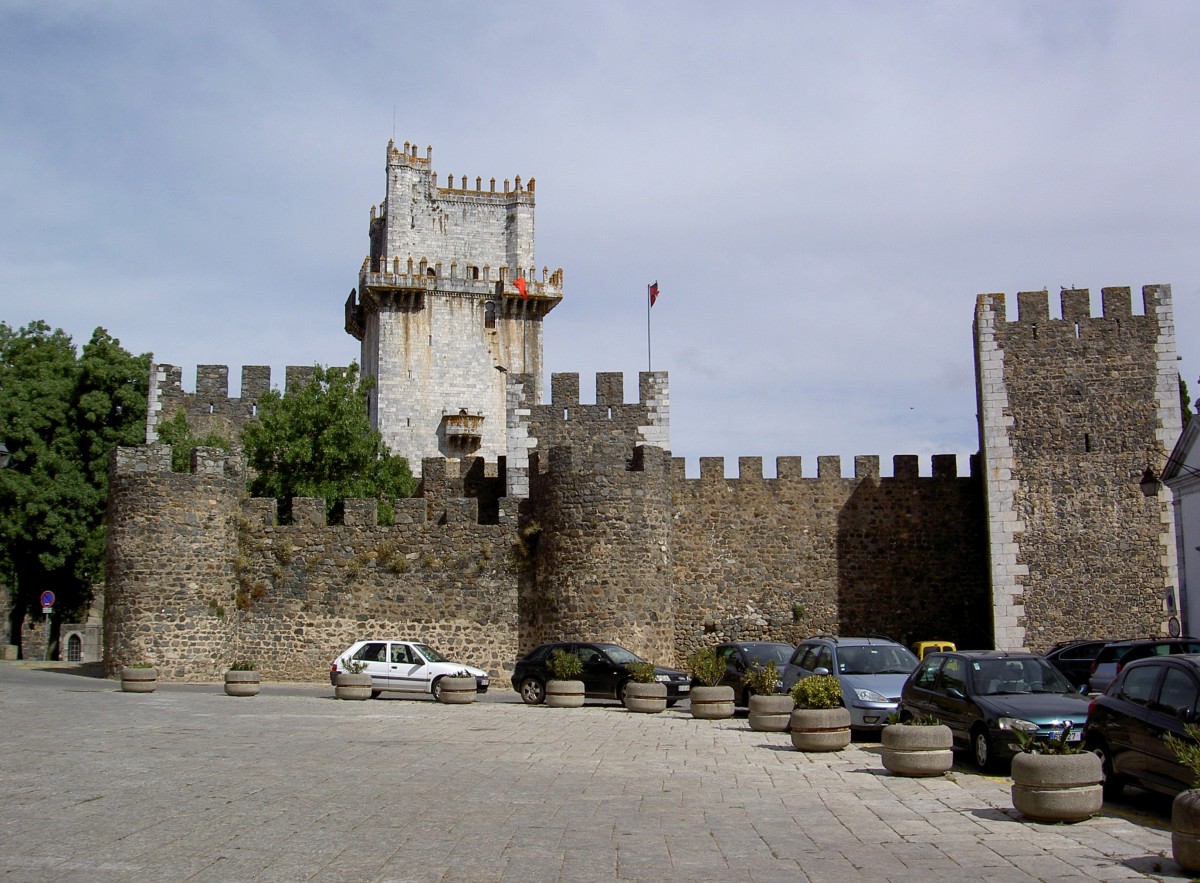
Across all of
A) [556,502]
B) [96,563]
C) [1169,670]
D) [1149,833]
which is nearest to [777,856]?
[1149,833]

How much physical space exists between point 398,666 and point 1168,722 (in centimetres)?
1641

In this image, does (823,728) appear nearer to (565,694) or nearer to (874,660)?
(874,660)

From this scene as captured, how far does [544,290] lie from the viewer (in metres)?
48.9

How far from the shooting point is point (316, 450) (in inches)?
1436

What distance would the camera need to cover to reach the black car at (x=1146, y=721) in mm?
10750

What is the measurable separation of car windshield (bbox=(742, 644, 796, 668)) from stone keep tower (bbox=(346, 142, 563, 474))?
24607 millimetres

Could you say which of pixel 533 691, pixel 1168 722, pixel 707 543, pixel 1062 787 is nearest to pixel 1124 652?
pixel 1168 722

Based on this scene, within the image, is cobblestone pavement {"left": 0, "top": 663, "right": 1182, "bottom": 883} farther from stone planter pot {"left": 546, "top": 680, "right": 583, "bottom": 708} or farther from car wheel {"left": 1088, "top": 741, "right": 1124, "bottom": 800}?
stone planter pot {"left": 546, "top": 680, "right": 583, "bottom": 708}

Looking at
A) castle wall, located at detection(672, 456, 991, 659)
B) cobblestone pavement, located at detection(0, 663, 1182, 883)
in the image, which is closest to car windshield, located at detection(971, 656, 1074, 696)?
cobblestone pavement, located at detection(0, 663, 1182, 883)

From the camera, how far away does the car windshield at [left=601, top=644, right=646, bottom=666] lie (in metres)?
23.7

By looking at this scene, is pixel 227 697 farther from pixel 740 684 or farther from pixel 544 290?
pixel 544 290

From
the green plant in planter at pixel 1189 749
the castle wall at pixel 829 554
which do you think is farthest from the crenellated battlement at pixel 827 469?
the green plant in planter at pixel 1189 749

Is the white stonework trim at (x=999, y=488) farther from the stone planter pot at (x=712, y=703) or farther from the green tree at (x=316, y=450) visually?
the green tree at (x=316, y=450)

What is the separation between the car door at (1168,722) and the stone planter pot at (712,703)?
9.35m
